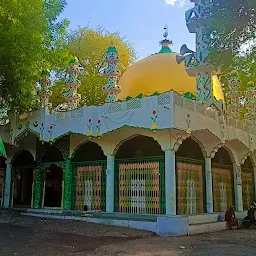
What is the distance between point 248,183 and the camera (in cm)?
1748

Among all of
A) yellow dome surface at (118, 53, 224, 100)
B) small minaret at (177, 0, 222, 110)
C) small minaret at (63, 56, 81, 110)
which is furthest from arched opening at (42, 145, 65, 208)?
small minaret at (177, 0, 222, 110)

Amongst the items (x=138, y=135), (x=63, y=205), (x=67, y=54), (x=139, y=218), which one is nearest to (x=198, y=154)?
(x=138, y=135)

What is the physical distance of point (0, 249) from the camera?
26.2ft

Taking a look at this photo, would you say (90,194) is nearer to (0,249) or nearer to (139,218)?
(139,218)

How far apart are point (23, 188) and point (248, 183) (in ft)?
40.2

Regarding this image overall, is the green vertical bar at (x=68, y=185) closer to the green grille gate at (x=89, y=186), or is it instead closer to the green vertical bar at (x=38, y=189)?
the green grille gate at (x=89, y=186)

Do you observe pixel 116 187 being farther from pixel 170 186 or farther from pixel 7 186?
pixel 7 186

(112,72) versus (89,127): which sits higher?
(112,72)

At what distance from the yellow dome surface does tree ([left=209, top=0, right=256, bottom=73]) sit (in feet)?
20.9

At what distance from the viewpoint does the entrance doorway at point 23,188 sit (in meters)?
19.3

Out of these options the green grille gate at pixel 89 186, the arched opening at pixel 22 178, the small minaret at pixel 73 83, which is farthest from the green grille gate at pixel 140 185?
the arched opening at pixel 22 178

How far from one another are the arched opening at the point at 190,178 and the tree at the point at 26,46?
6.94 metres

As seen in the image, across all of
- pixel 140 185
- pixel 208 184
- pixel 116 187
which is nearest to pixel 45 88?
pixel 116 187

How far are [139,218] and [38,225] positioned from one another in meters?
3.52
